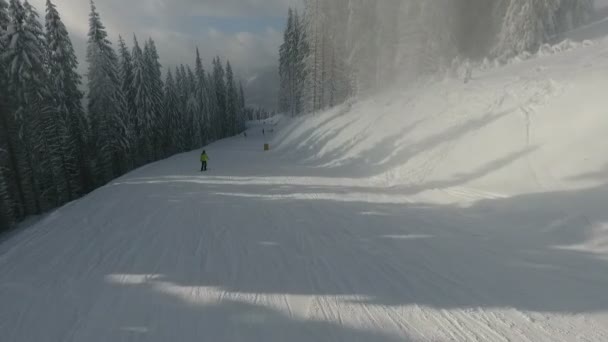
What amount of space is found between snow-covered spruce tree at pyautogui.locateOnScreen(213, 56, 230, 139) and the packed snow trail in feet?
199

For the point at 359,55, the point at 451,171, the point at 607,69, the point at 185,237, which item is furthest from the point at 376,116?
the point at 359,55

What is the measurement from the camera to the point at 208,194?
1086 cm

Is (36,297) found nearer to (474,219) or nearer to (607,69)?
(474,219)

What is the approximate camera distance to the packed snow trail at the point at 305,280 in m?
3.54

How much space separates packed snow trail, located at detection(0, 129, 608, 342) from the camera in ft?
11.6

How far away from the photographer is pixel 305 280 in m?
4.61

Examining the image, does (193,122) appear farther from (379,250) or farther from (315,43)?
(379,250)

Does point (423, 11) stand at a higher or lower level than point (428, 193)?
higher

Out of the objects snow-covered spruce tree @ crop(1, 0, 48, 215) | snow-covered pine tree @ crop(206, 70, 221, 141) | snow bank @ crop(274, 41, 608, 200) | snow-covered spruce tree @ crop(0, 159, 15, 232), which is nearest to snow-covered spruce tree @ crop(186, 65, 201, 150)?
snow-covered pine tree @ crop(206, 70, 221, 141)

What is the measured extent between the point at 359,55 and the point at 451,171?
2716 cm

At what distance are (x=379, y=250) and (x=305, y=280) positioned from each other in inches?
69.0

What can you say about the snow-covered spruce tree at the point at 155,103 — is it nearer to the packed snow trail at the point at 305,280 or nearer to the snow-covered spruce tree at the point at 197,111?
the snow-covered spruce tree at the point at 197,111

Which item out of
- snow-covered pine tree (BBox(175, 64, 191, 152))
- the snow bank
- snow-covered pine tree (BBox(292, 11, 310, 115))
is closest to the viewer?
the snow bank

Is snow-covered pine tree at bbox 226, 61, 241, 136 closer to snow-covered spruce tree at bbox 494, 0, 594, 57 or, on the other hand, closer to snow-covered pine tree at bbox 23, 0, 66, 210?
snow-covered pine tree at bbox 23, 0, 66, 210
